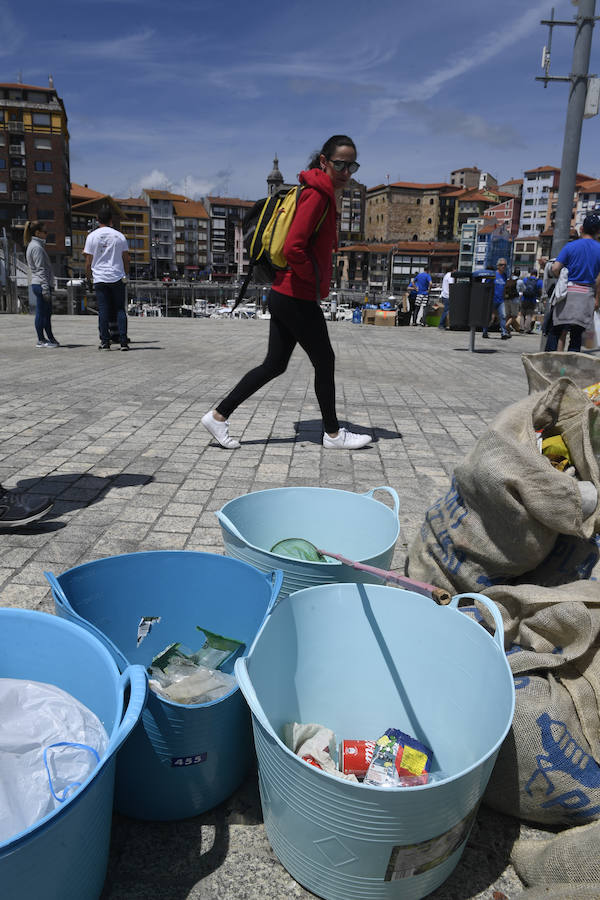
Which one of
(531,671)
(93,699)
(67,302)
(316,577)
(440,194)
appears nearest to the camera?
(93,699)

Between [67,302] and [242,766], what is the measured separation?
2695cm

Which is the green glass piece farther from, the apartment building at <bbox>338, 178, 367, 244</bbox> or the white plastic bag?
the apartment building at <bbox>338, 178, 367, 244</bbox>

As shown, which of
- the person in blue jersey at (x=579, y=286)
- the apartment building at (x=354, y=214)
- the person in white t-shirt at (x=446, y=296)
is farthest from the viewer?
the apartment building at (x=354, y=214)

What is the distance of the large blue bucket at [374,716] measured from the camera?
123 cm

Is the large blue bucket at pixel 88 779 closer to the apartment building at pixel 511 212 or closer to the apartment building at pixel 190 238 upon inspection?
the apartment building at pixel 511 212

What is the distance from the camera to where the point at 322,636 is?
193cm

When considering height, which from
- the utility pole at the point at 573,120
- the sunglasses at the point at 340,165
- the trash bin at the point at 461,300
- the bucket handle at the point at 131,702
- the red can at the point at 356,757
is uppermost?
the utility pole at the point at 573,120

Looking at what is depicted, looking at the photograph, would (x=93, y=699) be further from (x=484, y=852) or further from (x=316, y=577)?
(x=484, y=852)

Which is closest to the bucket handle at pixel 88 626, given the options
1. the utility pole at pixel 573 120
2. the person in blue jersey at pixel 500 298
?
the utility pole at pixel 573 120

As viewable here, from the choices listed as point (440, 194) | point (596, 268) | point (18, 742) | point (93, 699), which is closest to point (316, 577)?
point (93, 699)

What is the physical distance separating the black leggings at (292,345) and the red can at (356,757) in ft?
9.99

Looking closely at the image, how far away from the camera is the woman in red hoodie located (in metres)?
4.00

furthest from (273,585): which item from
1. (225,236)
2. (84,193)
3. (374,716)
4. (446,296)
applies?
(225,236)

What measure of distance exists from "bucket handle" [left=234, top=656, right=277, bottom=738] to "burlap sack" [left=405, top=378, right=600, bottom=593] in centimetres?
97
